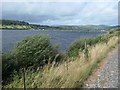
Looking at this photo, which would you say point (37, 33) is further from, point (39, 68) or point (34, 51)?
point (39, 68)

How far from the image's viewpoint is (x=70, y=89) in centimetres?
864

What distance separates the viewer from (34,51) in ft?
45.8

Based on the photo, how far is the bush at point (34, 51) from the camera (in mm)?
12909

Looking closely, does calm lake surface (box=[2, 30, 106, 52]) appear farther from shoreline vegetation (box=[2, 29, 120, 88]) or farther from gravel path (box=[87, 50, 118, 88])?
gravel path (box=[87, 50, 118, 88])

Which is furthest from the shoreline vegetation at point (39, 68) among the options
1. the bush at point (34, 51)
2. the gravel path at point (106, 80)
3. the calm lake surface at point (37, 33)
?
the calm lake surface at point (37, 33)

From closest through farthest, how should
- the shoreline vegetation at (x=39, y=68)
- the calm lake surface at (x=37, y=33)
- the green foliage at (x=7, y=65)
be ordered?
1. the shoreline vegetation at (x=39, y=68)
2. the green foliage at (x=7, y=65)
3. the calm lake surface at (x=37, y=33)

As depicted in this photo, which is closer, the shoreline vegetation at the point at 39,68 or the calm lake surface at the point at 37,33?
the shoreline vegetation at the point at 39,68

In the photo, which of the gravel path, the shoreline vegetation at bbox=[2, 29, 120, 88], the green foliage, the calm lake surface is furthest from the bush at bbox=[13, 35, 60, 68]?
the gravel path

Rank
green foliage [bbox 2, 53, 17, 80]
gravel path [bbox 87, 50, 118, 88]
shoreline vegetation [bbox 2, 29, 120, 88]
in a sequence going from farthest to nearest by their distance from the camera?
green foliage [bbox 2, 53, 17, 80] → gravel path [bbox 87, 50, 118, 88] → shoreline vegetation [bbox 2, 29, 120, 88]

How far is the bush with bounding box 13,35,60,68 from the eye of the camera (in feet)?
42.4

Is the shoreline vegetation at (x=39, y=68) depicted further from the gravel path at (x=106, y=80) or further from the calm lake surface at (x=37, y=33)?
the calm lake surface at (x=37, y=33)

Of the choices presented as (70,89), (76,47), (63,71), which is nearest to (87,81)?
(63,71)

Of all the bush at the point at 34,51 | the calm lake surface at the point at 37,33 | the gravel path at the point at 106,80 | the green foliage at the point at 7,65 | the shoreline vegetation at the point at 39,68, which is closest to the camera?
the shoreline vegetation at the point at 39,68

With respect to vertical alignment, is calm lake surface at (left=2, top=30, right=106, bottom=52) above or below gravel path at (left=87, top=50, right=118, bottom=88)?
above
